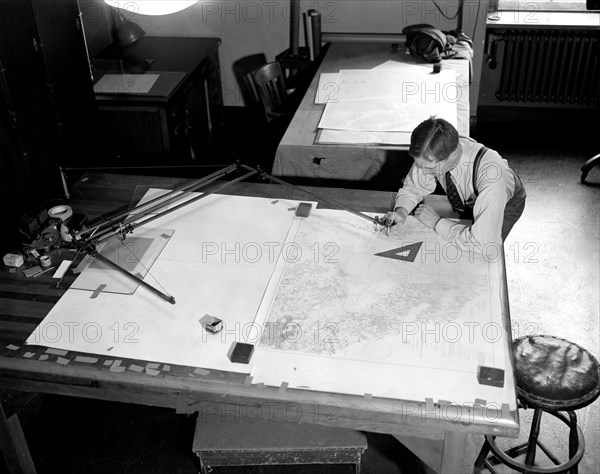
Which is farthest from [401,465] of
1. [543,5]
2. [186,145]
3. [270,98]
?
[543,5]

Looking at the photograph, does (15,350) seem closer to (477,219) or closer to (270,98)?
(477,219)

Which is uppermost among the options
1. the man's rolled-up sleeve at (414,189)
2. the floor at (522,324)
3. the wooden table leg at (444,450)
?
the man's rolled-up sleeve at (414,189)

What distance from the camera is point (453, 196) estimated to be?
287 cm

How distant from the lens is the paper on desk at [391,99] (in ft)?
12.3

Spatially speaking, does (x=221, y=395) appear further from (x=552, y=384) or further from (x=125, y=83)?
(x=125, y=83)

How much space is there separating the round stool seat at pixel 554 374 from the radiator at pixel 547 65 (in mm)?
3443

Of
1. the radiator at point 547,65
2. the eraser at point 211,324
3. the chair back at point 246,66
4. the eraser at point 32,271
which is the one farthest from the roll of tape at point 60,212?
the radiator at point 547,65

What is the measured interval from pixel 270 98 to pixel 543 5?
103 inches

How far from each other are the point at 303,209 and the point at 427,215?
1.69 feet

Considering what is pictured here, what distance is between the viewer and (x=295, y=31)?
199 inches

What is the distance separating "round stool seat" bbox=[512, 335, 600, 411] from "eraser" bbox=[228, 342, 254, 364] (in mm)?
954

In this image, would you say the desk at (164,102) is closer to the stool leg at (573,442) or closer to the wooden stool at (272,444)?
the wooden stool at (272,444)

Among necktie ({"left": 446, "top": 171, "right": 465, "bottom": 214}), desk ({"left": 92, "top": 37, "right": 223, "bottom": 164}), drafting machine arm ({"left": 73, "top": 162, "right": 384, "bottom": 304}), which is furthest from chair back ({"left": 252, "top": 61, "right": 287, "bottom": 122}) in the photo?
necktie ({"left": 446, "top": 171, "right": 465, "bottom": 214})

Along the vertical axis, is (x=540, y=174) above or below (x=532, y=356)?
below
